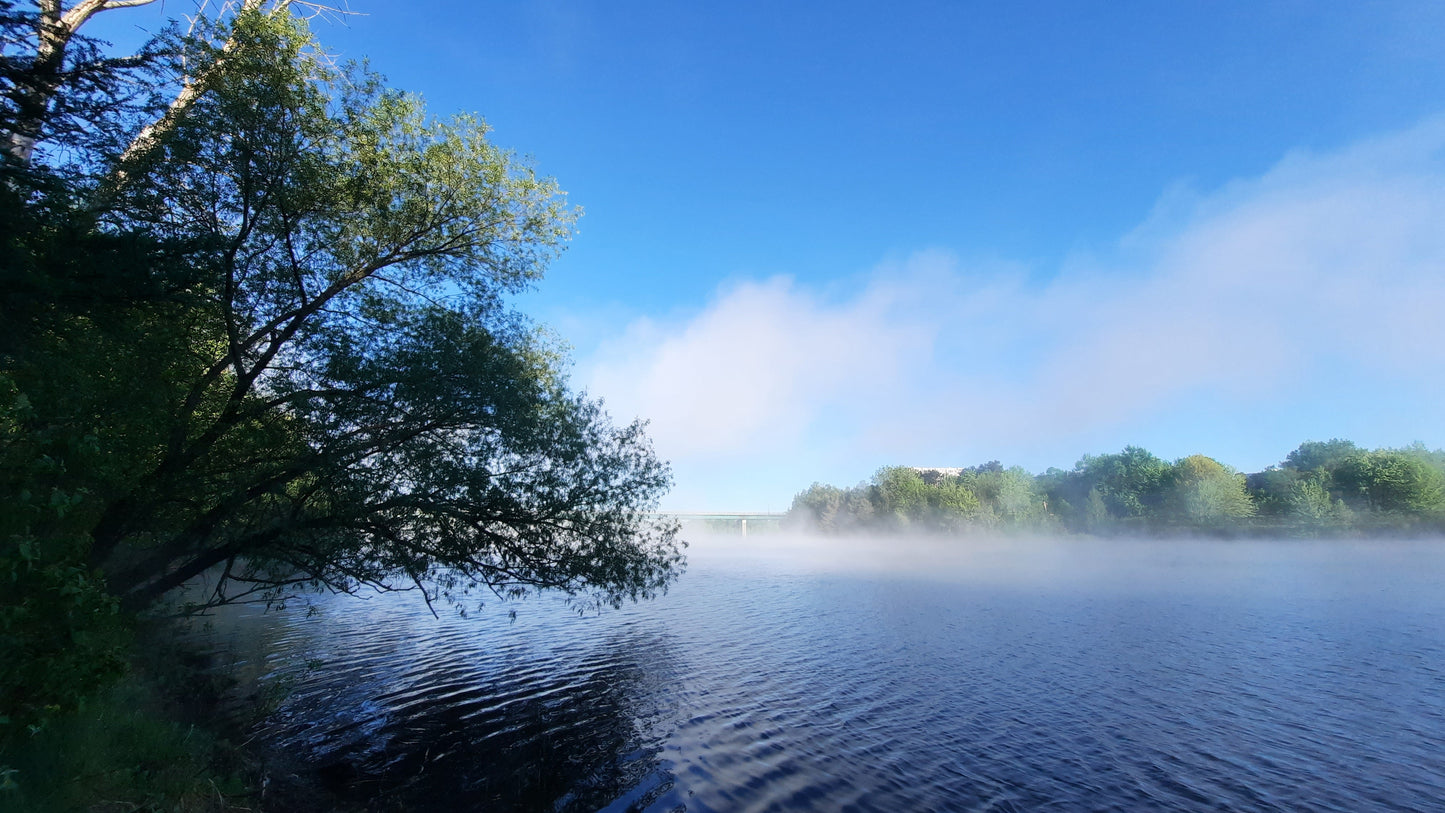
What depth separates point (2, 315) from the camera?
311 inches

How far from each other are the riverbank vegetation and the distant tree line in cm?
14088

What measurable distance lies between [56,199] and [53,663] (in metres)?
6.28

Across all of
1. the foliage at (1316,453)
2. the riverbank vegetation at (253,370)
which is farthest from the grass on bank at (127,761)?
the foliage at (1316,453)

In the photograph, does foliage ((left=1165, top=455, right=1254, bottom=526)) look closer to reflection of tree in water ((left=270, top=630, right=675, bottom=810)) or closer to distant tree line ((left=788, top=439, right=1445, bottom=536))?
distant tree line ((left=788, top=439, right=1445, bottom=536))

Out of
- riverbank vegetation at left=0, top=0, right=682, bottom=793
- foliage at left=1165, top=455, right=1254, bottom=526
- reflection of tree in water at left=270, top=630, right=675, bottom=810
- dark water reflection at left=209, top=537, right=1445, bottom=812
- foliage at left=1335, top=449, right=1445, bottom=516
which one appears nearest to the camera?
riverbank vegetation at left=0, top=0, right=682, bottom=793

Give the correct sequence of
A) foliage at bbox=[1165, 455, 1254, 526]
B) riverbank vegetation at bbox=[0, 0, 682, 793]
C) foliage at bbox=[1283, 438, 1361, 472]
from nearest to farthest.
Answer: riverbank vegetation at bbox=[0, 0, 682, 793] < foliage at bbox=[1165, 455, 1254, 526] < foliage at bbox=[1283, 438, 1361, 472]

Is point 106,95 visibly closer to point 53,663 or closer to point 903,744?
point 53,663

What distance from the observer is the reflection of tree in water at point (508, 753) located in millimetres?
13844

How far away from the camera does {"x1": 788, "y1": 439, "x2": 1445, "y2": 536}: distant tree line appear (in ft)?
346

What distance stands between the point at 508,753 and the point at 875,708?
12288 mm

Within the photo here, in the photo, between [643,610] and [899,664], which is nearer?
[899,664]

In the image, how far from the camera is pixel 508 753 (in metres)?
16.3

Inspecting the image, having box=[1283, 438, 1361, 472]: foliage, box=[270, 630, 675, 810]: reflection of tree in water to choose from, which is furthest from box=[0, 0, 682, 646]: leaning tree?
box=[1283, 438, 1361, 472]: foliage

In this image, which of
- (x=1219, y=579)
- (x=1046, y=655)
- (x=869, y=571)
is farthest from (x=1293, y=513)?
(x=1046, y=655)
